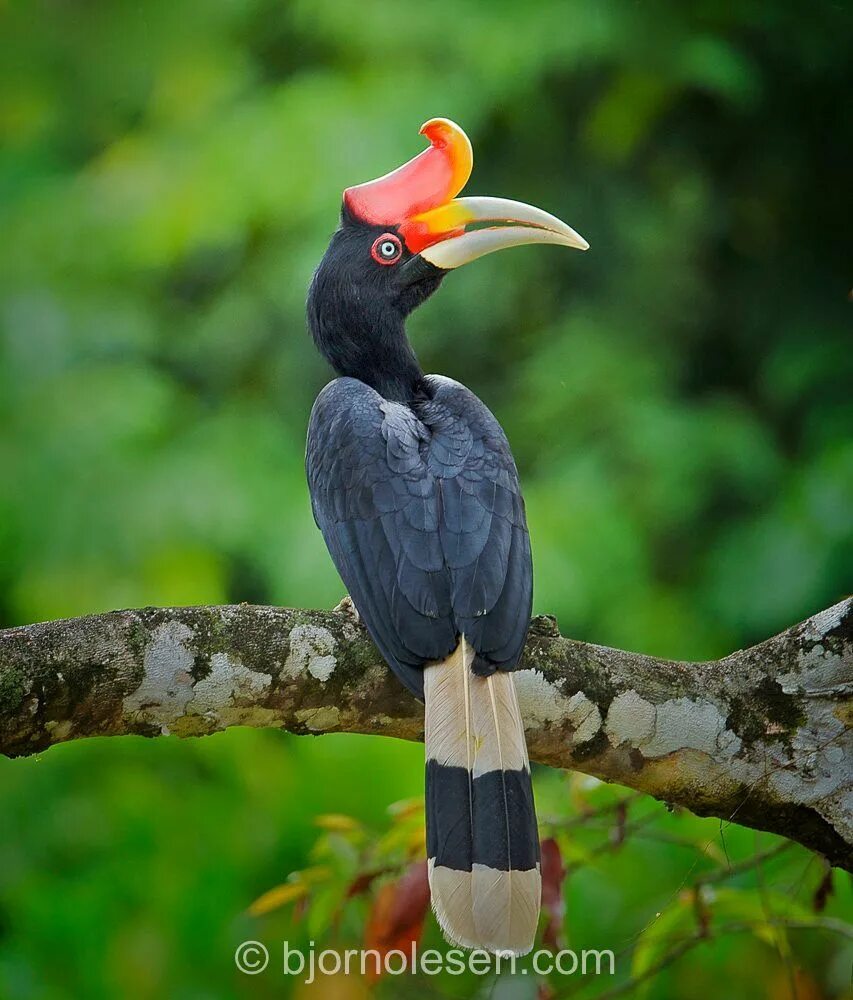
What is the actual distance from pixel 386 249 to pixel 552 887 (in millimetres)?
1232

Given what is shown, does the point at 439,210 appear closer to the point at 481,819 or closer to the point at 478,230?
the point at 478,230

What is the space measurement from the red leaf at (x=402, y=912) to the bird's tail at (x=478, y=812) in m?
0.36

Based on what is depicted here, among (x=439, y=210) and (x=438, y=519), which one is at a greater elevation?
(x=439, y=210)

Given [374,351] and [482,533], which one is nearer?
[482,533]

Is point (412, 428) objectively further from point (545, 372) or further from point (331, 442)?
point (545, 372)

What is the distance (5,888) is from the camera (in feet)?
12.2

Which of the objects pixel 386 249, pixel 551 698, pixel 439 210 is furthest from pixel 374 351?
pixel 551 698

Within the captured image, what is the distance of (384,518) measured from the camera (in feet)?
6.61

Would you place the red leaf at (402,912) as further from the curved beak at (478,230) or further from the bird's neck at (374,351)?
the curved beak at (478,230)

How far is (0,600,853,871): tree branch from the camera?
1726 millimetres

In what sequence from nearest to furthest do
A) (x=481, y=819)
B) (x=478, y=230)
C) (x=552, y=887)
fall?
(x=481, y=819) < (x=552, y=887) < (x=478, y=230)

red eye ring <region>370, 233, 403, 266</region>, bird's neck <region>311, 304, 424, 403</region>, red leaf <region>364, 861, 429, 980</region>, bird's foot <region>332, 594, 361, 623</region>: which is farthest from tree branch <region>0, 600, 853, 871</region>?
red eye ring <region>370, 233, 403, 266</region>

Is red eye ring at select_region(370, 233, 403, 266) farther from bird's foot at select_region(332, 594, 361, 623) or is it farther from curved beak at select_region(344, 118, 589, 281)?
bird's foot at select_region(332, 594, 361, 623)

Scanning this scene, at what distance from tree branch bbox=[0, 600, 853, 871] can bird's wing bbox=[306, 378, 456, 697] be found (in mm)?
75
